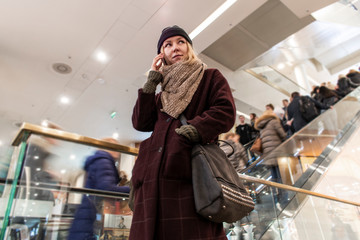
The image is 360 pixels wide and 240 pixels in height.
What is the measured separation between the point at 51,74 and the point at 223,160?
8051 millimetres

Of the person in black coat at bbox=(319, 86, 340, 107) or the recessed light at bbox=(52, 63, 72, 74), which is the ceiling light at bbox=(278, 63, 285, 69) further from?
the recessed light at bbox=(52, 63, 72, 74)

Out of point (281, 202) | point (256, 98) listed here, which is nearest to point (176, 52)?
point (281, 202)

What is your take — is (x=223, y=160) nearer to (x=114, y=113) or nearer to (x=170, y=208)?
(x=170, y=208)

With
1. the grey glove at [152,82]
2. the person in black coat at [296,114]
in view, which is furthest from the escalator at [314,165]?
the grey glove at [152,82]

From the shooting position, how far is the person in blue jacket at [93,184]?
4.94 ft

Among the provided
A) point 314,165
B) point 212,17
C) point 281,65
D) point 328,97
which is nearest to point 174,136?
point 314,165

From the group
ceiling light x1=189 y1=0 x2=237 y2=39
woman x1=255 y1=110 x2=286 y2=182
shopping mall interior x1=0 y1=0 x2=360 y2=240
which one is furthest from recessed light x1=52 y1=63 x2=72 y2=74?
woman x1=255 y1=110 x2=286 y2=182

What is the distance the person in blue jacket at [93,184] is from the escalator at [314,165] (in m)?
1.30

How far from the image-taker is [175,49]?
66.1 inches

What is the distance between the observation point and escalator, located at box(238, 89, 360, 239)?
2.62 metres

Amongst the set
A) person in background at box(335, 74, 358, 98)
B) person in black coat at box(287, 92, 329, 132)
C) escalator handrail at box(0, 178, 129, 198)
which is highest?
person in background at box(335, 74, 358, 98)

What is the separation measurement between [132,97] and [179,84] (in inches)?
320

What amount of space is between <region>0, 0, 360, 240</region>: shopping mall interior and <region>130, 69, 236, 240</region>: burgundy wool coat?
1.45 feet

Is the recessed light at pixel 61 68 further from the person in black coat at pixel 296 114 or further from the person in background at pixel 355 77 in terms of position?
the person in background at pixel 355 77
